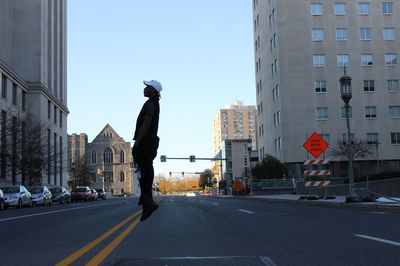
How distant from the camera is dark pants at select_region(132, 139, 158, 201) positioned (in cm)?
714

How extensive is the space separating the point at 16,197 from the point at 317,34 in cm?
4723

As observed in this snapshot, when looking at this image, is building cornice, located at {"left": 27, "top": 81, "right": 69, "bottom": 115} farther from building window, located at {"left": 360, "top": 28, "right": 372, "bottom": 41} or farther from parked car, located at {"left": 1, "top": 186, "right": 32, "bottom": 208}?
building window, located at {"left": 360, "top": 28, "right": 372, "bottom": 41}

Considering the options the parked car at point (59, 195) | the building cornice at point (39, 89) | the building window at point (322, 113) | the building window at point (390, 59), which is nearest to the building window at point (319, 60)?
the building window at point (322, 113)

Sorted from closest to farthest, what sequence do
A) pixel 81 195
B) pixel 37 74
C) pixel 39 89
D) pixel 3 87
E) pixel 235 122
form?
pixel 81 195
pixel 3 87
pixel 39 89
pixel 37 74
pixel 235 122

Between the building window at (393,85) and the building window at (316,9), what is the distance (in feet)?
40.9

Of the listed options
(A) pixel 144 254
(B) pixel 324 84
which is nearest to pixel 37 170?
(B) pixel 324 84

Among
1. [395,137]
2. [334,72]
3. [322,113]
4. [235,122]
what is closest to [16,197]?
[322,113]

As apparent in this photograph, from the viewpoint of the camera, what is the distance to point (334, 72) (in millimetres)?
68188

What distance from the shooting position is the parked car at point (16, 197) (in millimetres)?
32875

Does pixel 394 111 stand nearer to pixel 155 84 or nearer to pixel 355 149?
pixel 355 149

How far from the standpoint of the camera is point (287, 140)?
6675cm

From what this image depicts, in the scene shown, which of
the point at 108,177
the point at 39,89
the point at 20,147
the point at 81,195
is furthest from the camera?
the point at 108,177

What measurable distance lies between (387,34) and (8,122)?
1885 inches

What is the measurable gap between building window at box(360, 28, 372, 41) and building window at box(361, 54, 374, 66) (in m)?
2.25
